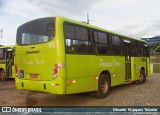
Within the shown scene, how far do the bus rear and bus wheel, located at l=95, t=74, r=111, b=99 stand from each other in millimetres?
2527

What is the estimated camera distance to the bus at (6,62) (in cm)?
1834

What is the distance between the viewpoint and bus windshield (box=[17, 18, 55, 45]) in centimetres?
891

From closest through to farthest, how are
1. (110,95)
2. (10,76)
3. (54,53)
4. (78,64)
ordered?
(54,53), (78,64), (110,95), (10,76)

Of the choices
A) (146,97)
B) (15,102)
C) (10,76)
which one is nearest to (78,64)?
(15,102)

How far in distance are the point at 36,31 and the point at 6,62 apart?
9.91m

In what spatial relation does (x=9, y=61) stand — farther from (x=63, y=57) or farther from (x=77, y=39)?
(x=63, y=57)

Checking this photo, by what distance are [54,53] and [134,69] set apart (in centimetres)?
715

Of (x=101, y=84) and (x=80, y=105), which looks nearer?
(x=80, y=105)

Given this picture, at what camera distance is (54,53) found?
8625 millimetres

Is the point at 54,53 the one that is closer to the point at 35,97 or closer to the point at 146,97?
the point at 35,97

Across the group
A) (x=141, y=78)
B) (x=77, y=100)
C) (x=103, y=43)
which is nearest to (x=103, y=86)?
(x=77, y=100)

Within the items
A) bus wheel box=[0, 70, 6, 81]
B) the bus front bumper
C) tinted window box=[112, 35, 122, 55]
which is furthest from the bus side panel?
bus wheel box=[0, 70, 6, 81]

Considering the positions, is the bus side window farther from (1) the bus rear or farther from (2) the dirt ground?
(1) the bus rear

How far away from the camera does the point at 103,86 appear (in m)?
11.1
